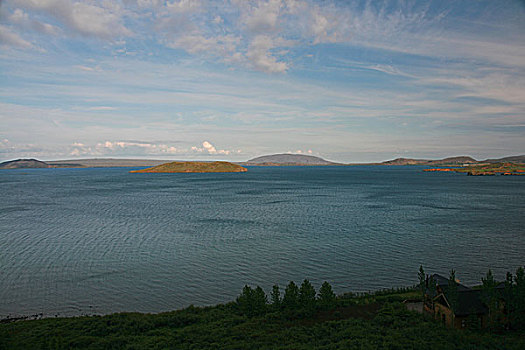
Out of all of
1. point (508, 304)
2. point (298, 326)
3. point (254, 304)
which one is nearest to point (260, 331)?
point (298, 326)

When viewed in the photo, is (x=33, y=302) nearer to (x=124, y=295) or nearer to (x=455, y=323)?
(x=124, y=295)

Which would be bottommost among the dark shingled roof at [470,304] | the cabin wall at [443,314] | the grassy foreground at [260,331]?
the grassy foreground at [260,331]

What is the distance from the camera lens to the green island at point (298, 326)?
1714cm

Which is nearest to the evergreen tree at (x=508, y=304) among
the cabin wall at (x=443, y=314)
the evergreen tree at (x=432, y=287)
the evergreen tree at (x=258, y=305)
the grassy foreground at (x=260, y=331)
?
the grassy foreground at (x=260, y=331)

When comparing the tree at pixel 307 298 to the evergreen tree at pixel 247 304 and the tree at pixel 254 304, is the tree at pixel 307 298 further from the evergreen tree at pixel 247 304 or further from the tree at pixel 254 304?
the evergreen tree at pixel 247 304

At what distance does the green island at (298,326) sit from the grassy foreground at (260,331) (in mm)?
49

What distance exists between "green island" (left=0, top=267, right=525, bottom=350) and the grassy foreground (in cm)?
Answer: 5

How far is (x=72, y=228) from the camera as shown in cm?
5053

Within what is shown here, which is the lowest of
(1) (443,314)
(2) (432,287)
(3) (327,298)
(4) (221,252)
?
(4) (221,252)

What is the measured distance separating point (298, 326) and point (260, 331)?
2510 mm

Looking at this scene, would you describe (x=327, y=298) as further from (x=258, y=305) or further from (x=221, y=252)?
(x=221, y=252)

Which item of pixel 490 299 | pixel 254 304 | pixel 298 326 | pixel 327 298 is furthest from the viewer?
pixel 327 298

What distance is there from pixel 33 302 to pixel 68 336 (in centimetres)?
983

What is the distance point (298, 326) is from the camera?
20219mm
